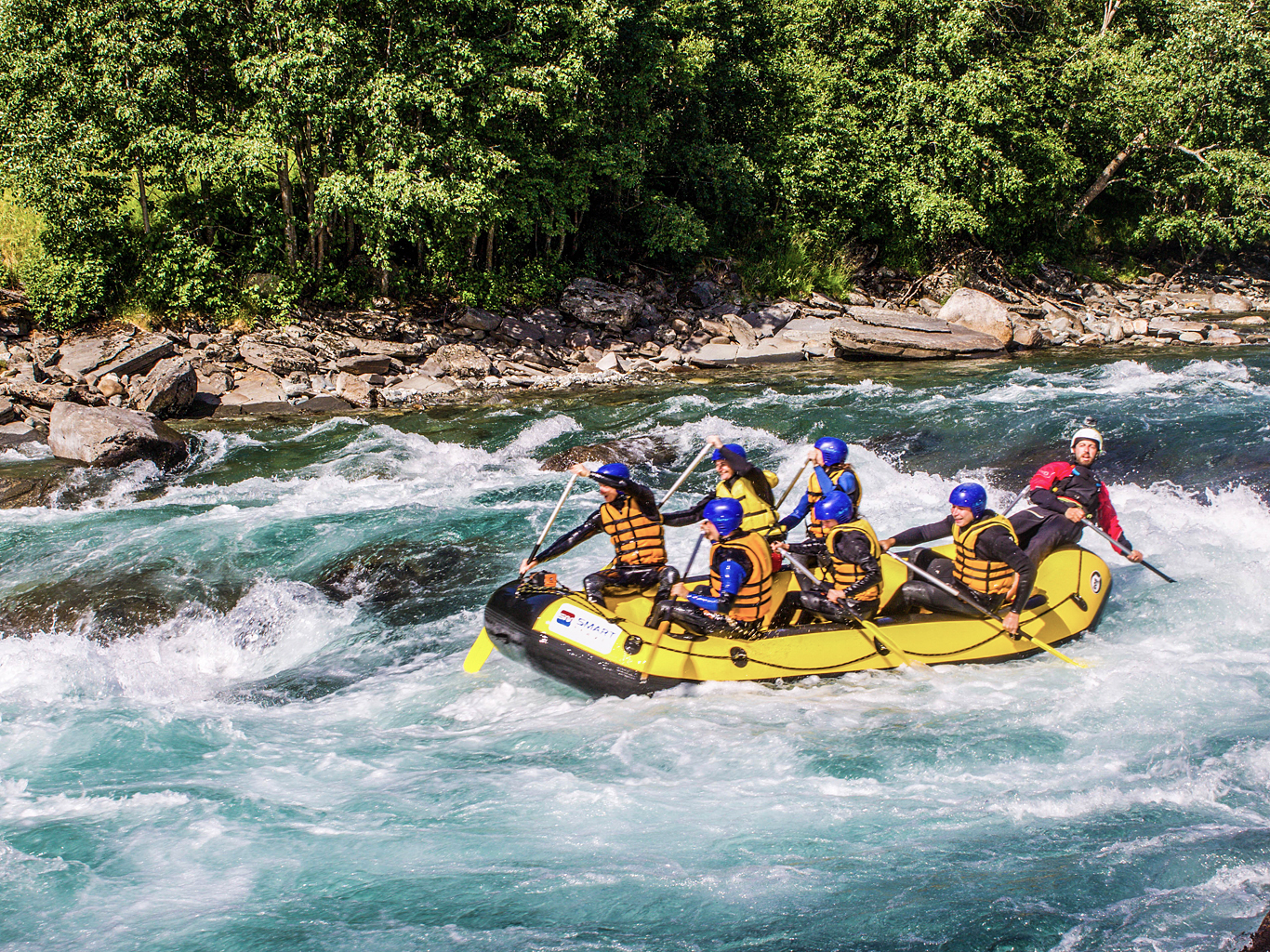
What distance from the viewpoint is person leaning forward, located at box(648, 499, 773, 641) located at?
19.1 ft

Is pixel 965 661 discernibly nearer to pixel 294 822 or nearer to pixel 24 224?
pixel 294 822

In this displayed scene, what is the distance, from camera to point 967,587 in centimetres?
650

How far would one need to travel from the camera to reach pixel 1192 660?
655 cm

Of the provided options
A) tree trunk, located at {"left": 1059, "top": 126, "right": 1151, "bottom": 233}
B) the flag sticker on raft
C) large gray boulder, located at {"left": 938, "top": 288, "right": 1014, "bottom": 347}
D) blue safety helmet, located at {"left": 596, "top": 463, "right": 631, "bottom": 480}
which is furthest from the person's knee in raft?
tree trunk, located at {"left": 1059, "top": 126, "right": 1151, "bottom": 233}

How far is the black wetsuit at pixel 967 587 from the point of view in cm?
635

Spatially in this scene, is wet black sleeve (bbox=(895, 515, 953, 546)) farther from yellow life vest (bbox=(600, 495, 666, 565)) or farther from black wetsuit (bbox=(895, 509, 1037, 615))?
yellow life vest (bbox=(600, 495, 666, 565))

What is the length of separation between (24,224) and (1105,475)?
18.9 m

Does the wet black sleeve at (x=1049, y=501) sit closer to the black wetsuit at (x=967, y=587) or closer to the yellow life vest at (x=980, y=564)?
the black wetsuit at (x=967, y=587)

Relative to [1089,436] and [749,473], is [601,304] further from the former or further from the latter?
[1089,436]

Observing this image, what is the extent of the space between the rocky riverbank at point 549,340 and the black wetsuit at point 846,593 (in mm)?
8658

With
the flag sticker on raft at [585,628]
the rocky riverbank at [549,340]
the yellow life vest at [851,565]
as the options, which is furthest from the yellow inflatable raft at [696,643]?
the rocky riverbank at [549,340]

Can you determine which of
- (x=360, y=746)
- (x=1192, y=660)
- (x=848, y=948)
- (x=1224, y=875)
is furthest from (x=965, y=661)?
(x=360, y=746)

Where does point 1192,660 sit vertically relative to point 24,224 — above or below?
below

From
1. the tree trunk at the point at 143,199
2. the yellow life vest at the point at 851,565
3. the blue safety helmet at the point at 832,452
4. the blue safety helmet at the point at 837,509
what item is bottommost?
the yellow life vest at the point at 851,565
